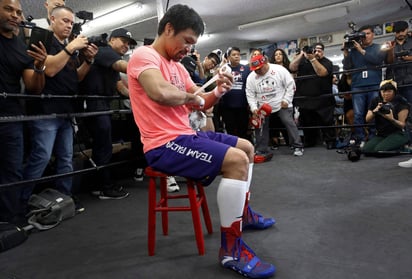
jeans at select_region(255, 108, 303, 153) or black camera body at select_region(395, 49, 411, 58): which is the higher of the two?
black camera body at select_region(395, 49, 411, 58)

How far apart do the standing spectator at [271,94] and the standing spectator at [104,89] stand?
1.73 m

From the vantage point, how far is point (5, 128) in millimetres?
1694

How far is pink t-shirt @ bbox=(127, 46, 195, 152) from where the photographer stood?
4.22 ft

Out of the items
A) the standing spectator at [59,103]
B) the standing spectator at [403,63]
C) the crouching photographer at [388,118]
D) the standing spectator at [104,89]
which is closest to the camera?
the standing spectator at [59,103]

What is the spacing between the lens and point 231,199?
1247 mm

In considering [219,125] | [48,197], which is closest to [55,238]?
[48,197]

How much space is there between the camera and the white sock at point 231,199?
1.24m

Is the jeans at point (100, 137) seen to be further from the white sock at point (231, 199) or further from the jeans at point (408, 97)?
the jeans at point (408, 97)

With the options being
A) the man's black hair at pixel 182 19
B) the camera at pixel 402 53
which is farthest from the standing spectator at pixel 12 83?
the camera at pixel 402 53

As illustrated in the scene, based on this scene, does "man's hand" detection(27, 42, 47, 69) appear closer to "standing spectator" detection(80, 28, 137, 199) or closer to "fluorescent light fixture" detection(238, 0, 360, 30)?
"standing spectator" detection(80, 28, 137, 199)

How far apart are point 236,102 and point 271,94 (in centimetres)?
45

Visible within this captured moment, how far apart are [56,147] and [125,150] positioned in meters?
1.04

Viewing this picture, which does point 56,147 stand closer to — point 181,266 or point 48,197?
point 48,197

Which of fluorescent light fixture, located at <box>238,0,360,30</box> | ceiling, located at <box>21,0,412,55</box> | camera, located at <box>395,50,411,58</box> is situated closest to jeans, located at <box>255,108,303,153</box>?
camera, located at <box>395,50,411,58</box>
